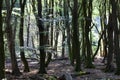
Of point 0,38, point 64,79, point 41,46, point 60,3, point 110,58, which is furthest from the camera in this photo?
point 60,3

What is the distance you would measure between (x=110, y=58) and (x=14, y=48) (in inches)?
266

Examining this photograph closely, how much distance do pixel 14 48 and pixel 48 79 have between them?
397cm

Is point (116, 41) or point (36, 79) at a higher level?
point (116, 41)

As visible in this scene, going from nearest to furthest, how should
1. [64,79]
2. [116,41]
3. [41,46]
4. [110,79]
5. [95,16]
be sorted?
[64,79] → [110,79] → [41,46] → [116,41] → [95,16]

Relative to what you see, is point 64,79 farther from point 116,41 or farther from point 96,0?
point 96,0

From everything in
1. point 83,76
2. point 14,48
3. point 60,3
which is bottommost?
point 83,76

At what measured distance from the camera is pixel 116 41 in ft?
58.1

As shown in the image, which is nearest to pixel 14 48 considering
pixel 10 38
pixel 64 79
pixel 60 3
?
pixel 10 38

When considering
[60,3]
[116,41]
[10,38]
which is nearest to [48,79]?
[10,38]

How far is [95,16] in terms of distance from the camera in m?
35.3

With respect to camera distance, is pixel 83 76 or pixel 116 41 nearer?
pixel 83 76

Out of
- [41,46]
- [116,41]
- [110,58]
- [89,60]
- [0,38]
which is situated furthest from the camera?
[89,60]

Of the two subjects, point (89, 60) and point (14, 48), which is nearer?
point (14, 48)

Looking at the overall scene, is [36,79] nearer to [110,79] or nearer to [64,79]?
[64,79]
